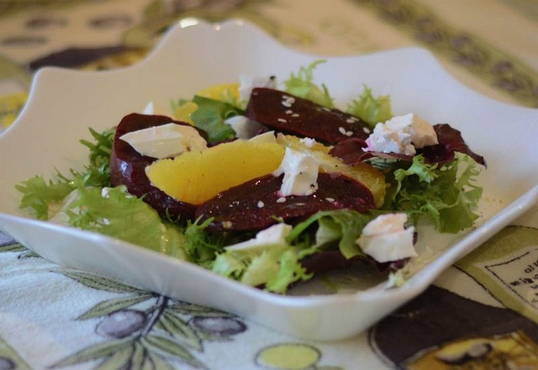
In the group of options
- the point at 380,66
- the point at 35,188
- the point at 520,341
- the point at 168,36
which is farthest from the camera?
the point at 168,36

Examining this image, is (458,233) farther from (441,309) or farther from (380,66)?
(380,66)

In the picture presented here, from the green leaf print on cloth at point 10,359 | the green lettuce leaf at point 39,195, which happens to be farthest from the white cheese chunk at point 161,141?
the green leaf print on cloth at point 10,359

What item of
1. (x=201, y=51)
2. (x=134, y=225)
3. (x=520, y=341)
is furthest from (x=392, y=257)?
(x=201, y=51)

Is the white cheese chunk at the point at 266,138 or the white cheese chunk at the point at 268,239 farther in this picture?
the white cheese chunk at the point at 266,138

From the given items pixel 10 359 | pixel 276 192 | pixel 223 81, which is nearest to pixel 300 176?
pixel 276 192

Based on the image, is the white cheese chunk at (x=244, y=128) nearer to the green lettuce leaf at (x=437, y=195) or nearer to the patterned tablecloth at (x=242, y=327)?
the green lettuce leaf at (x=437, y=195)
